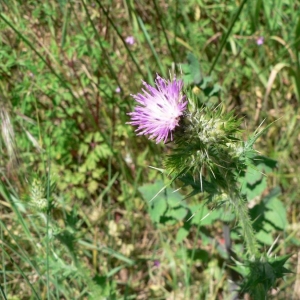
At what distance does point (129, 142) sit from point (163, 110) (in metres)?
1.49

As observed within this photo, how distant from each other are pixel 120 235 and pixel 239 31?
5.10 ft

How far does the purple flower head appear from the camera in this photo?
138cm

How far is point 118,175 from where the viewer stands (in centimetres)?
293

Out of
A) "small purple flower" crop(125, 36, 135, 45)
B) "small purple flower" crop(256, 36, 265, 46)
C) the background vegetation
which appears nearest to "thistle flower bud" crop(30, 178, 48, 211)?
the background vegetation

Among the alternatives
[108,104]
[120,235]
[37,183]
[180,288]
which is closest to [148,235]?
[120,235]

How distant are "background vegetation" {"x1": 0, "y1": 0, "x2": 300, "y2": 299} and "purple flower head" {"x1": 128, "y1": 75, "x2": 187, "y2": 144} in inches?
30.2

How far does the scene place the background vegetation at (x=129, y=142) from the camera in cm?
240

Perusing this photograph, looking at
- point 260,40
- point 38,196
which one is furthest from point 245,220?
point 260,40

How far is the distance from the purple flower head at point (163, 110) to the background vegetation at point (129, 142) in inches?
30.2

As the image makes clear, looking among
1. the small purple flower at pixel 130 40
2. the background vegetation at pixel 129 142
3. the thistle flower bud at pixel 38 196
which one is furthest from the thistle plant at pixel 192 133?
the small purple flower at pixel 130 40

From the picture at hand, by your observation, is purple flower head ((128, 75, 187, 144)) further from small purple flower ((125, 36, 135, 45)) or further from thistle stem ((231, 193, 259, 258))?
small purple flower ((125, 36, 135, 45))

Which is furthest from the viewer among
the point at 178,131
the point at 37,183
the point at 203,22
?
the point at 203,22

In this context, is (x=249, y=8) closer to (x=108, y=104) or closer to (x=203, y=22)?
(x=203, y=22)

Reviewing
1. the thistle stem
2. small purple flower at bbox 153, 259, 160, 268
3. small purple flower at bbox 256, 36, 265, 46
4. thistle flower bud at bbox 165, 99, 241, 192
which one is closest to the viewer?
thistle flower bud at bbox 165, 99, 241, 192
